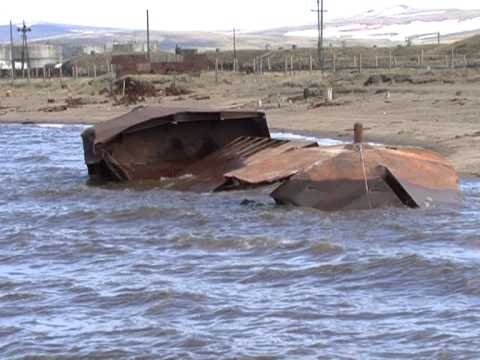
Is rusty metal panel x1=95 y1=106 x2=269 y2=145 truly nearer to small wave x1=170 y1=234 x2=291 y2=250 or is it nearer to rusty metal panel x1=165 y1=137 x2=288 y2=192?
rusty metal panel x1=165 y1=137 x2=288 y2=192

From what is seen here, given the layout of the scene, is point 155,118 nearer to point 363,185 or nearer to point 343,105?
point 363,185

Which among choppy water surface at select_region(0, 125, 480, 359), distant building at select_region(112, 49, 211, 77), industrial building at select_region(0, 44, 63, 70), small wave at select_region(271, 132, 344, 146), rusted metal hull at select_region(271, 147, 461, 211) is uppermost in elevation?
industrial building at select_region(0, 44, 63, 70)

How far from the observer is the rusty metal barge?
41.7ft

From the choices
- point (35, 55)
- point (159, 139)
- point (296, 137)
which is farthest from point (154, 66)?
point (159, 139)

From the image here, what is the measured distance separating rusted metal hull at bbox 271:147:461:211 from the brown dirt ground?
3.17m

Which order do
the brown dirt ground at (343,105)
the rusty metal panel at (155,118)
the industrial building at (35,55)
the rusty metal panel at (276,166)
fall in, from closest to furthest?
1. the rusty metal panel at (276,166)
2. the rusty metal panel at (155,118)
3. the brown dirt ground at (343,105)
4. the industrial building at (35,55)

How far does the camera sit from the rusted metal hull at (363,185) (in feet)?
41.6

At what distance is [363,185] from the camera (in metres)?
12.7

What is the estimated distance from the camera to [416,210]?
12.5 metres

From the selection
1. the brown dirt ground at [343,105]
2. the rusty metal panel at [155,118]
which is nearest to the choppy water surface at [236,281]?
the rusty metal panel at [155,118]

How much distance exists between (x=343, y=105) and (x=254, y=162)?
1445cm

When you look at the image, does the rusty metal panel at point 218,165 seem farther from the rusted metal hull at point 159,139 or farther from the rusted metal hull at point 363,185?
the rusted metal hull at point 363,185

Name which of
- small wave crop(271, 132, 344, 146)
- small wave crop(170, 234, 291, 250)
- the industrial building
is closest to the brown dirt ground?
small wave crop(271, 132, 344, 146)

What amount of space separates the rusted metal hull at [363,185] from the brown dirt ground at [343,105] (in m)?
3.17
